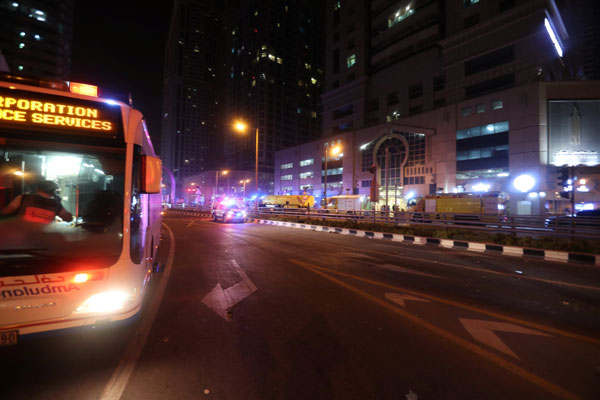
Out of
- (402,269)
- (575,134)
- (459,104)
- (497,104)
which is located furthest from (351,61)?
(402,269)

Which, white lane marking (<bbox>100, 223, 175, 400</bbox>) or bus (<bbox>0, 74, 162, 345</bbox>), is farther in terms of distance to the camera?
bus (<bbox>0, 74, 162, 345</bbox>)

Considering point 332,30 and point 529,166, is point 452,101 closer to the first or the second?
point 529,166

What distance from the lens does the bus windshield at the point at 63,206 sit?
281 centimetres

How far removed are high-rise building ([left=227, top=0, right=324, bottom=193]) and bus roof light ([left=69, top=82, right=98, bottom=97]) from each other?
96.6 meters

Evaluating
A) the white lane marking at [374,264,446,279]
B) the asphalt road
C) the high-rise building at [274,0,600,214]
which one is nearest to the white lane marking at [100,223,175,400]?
the asphalt road

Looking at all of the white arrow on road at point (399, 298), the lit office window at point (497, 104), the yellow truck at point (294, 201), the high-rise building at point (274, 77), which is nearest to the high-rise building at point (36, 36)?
the high-rise building at point (274, 77)

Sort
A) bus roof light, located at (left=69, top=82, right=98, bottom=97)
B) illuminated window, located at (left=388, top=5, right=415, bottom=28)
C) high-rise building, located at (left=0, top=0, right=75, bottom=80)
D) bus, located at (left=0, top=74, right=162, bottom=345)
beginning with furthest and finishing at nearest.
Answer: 1. high-rise building, located at (left=0, top=0, right=75, bottom=80)
2. illuminated window, located at (left=388, top=5, right=415, bottom=28)
3. bus roof light, located at (left=69, top=82, right=98, bottom=97)
4. bus, located at (left=0, top=74, right=162, bottom=345)

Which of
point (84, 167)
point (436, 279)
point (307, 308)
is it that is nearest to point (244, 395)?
point (307, 308)

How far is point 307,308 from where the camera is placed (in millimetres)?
4406

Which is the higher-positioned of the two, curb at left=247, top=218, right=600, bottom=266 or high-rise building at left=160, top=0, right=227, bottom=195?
high-rise building at left=160, top=0, right=227, bottom=195

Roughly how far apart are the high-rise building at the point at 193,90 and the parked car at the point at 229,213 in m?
134

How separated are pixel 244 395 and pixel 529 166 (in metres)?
38.8

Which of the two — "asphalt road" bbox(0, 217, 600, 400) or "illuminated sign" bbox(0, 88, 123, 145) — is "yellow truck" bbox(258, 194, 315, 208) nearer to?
"asphalt road" bbox(0, 217, 600, 400)

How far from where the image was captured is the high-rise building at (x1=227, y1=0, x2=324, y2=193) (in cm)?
10925
